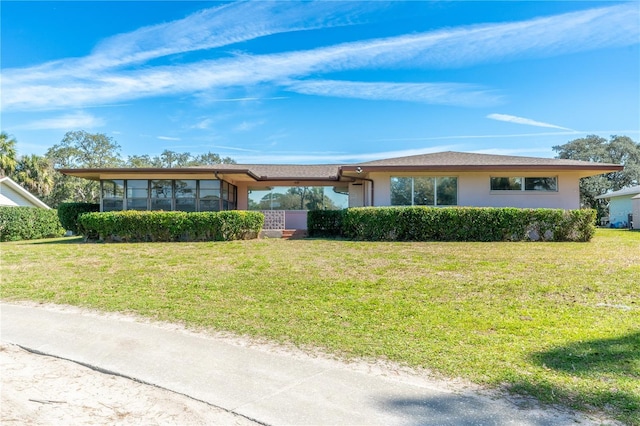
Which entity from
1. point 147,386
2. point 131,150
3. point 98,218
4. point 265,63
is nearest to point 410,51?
point 265,63

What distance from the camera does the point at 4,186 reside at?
24.0m

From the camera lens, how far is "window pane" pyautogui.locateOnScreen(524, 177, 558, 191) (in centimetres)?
1667

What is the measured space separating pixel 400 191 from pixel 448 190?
207 cm

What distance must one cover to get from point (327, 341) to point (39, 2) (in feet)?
→ 46.9

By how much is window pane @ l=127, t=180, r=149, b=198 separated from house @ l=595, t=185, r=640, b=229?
28.5 metres

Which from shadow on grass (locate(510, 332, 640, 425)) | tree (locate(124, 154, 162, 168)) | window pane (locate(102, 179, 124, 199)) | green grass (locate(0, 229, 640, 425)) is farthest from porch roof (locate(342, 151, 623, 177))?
tree (locate(124, 154, 162, 168))

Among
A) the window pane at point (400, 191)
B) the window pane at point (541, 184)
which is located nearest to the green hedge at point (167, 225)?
the window pane at point (400, 191)

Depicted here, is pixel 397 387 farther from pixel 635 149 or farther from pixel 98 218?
pixel 635 149

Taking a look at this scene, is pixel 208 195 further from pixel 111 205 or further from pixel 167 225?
pixel 111 205

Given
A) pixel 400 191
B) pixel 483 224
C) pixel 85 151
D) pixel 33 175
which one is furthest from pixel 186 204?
pixel 85 151

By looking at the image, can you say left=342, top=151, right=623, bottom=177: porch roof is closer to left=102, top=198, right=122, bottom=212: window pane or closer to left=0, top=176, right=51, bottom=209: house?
left=102, top=198, right=122, bottom=212: window pane

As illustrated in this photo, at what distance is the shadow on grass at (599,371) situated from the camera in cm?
294

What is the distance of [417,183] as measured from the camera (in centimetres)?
1673

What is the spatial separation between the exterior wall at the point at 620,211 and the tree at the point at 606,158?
18.4 feet
